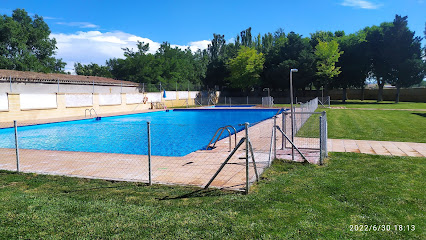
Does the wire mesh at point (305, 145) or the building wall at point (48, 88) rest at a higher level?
the building wall at point (48, 88)

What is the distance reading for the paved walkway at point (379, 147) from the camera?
875cm

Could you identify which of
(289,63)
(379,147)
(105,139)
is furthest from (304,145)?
(289,63)

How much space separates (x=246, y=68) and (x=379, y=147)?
38317 millimetres

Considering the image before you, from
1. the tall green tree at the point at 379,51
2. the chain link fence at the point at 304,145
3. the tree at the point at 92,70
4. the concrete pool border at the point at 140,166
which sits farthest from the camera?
the tree at the point at 92,70

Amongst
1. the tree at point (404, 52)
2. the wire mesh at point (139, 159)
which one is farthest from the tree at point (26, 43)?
the tree at point (404, 52)

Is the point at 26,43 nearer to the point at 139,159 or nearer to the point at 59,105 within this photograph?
the point at 59,105

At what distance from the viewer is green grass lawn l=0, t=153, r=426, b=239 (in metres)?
3.78

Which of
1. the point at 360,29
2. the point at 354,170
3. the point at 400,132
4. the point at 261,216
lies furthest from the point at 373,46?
the point at 261,216

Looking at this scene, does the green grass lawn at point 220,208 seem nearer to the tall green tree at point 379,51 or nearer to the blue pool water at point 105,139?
the blue pool water at point 105,139

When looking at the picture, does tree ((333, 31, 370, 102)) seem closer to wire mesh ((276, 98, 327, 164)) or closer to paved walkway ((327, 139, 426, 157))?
wire mesh ((276, 98, 327, 164))

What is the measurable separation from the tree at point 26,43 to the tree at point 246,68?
1110 inches

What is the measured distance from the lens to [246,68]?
1844 inches

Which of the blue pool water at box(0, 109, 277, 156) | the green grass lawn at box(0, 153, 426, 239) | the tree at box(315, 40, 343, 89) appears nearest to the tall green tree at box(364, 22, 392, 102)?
the tree at box(315, 40, 343, 89)

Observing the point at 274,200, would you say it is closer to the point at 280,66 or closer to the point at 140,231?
the point at 140,231
